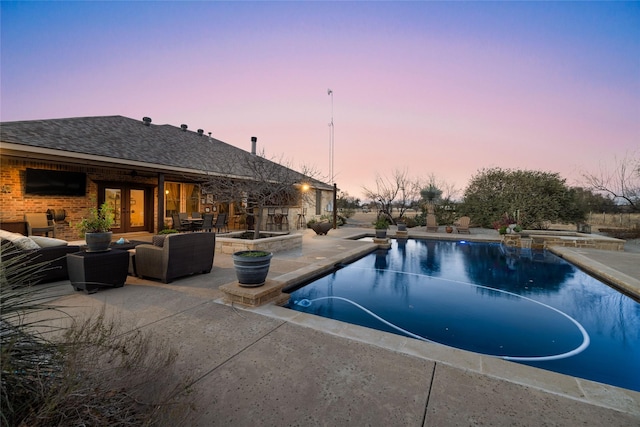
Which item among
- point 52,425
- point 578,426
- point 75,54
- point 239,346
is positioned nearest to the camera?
point 52,425

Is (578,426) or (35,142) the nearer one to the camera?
(578,426)

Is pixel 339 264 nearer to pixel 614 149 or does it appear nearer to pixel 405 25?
pixel 405 25

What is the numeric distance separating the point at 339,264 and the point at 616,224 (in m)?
18.3

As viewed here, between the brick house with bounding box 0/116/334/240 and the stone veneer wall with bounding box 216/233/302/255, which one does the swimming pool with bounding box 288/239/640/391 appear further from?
the brick house with bounding box 0/116/334/240

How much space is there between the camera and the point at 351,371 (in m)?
2.30

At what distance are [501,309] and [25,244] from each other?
7.90m

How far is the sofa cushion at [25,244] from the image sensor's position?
4209 millimetres

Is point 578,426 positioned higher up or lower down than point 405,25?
lower down

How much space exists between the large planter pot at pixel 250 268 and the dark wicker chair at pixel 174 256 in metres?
1.60

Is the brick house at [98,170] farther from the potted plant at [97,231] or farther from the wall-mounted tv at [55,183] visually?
the potted plant at [97,231]

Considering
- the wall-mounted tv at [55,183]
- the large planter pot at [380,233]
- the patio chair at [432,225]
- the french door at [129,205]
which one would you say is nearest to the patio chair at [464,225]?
the patio chair at [432,225]

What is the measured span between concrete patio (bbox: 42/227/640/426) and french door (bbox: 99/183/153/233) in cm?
830

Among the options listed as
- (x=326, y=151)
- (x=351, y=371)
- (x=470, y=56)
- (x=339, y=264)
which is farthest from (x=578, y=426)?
(x=326, y=151)

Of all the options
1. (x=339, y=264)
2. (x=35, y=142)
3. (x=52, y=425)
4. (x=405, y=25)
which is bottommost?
(x=339, y=264)
